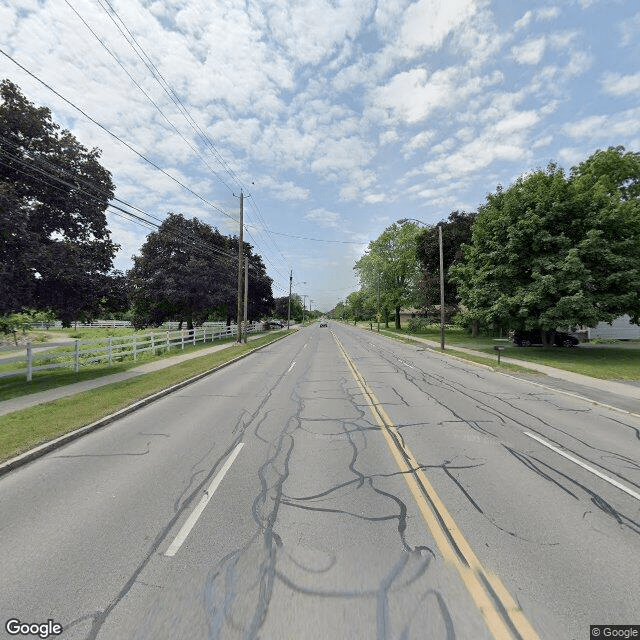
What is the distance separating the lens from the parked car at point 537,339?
84.0ft

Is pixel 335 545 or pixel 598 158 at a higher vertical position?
pixel 598 158

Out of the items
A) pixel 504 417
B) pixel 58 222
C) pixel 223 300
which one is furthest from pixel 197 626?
pixel 223 300

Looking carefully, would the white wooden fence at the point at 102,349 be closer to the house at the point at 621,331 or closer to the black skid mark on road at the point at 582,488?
the black skid mark on road at the point at 582,488

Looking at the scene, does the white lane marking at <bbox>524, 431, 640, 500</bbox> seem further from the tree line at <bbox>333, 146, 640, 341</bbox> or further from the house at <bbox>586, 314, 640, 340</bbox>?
the house at <bbox>586, 314, 640, 340</bbox>

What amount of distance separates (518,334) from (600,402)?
1850cm

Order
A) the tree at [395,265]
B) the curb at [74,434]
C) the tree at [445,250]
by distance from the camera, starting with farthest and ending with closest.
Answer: the tree at [395,265] → the tree at [445,250] → the curb at [74,434]

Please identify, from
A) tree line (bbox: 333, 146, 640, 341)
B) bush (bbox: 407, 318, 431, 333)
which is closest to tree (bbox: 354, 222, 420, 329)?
bush (bbox: 407, 318, 431, 333)

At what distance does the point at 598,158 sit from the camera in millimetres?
29297

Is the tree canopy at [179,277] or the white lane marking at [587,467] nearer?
the white lane marking at [587,467]

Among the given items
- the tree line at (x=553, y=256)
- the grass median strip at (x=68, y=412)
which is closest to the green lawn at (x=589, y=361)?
the tree line at (x=553, y=256)

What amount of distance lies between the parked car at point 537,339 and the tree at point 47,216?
2725cm

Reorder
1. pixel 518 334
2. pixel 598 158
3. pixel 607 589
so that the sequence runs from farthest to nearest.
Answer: pixel 598 158
pixel 518 334
pixel 607 589

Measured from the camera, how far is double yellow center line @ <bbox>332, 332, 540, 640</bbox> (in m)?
2.50

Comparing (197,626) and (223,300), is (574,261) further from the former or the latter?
(223,300)
